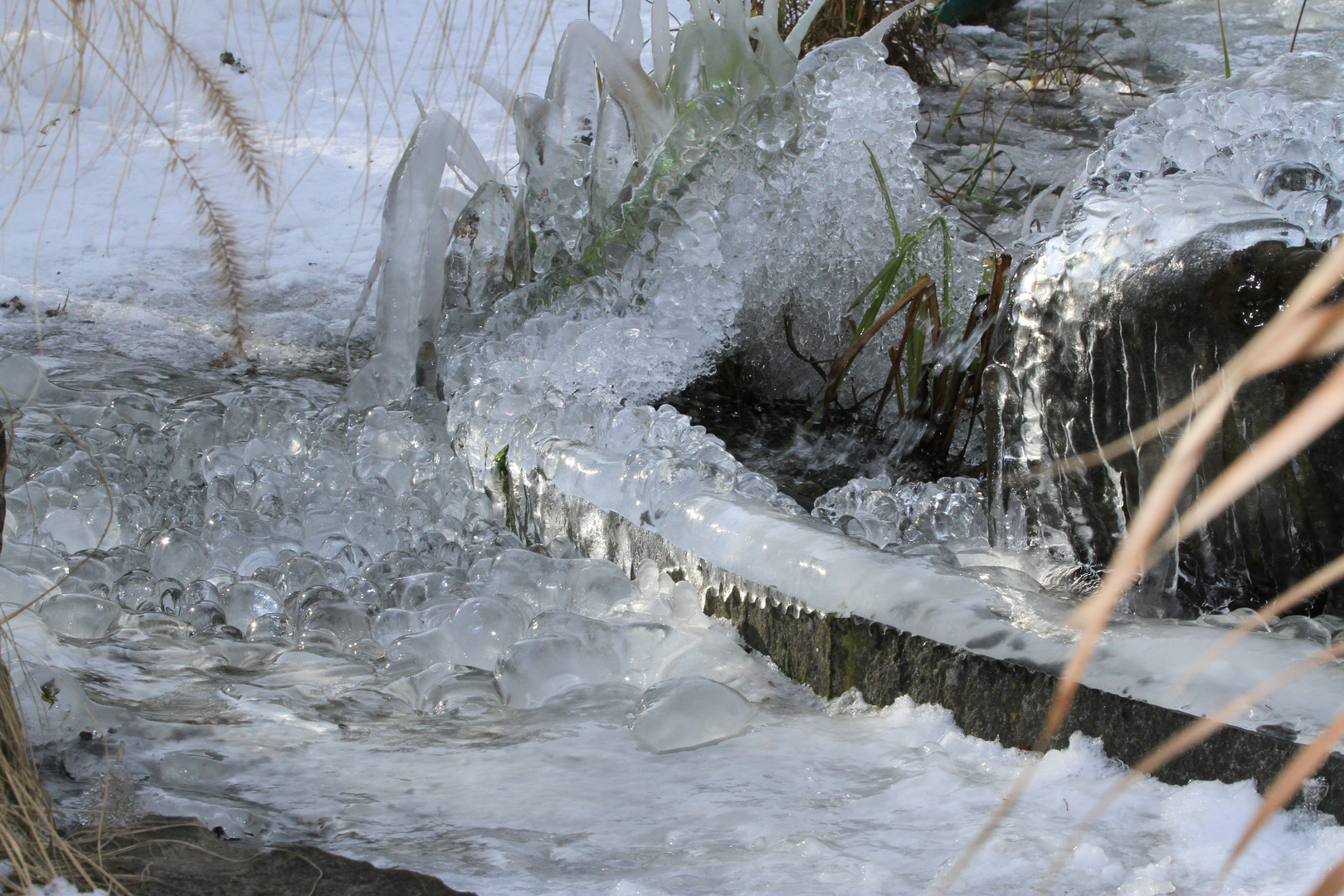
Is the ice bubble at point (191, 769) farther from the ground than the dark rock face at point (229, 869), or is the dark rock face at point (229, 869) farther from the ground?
the dark rock face at point (229, 869)

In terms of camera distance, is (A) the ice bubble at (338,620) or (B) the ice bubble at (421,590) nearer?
(A) the ice bubble at (338,620)

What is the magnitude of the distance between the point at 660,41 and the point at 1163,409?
192 cm

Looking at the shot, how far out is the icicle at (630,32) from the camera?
2887 mm

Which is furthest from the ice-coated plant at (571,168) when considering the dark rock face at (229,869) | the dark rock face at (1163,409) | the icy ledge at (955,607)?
the dark rock face at (229,869)

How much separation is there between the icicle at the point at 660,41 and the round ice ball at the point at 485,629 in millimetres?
1691

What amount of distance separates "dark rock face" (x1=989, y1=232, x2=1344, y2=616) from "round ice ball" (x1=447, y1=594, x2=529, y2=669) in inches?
29.9

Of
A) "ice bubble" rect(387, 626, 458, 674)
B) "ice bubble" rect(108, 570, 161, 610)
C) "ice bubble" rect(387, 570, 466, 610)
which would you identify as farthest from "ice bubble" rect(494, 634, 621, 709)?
"ice bubble" rect(108, 570, 161, 610)

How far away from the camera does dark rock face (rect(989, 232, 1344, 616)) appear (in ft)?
4.43

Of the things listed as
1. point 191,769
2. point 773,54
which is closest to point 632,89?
point 773,54

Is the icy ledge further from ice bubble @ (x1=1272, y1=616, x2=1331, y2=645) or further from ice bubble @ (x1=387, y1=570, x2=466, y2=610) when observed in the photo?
ice bubble @ (x1=387, y1=570, x2=466, y2=610)

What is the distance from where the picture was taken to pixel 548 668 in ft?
4.97

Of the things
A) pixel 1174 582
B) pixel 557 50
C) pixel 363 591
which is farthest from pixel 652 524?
pixel 557 50

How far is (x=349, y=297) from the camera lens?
3.76 metres

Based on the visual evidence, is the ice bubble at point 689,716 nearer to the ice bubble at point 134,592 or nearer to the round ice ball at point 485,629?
the round ice ball at point 485,629
